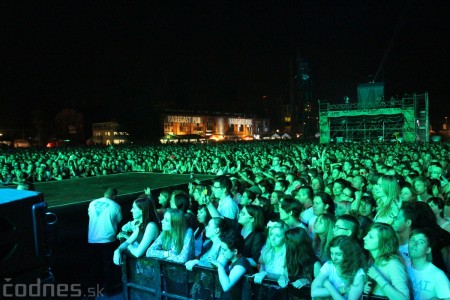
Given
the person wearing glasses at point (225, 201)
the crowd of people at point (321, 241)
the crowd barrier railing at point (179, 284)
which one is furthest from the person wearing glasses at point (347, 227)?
the person wearing glasses at point (225, 201)

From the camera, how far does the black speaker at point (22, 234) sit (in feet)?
8.75

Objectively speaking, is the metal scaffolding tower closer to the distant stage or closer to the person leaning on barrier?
the distant stage

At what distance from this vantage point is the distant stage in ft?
44.9

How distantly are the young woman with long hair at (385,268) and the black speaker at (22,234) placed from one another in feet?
8.35

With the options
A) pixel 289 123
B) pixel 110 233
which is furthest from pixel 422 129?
pixel 289 123

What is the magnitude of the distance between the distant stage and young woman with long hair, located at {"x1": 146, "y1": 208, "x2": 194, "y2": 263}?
9207mm

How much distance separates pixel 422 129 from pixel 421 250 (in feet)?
133

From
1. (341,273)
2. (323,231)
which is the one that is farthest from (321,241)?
(341,273)

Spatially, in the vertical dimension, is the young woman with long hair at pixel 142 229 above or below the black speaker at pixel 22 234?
below

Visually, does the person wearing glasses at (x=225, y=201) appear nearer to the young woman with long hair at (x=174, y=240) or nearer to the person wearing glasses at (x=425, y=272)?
the young woman with long hair at (x=174, y=240)

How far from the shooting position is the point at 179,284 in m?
3.77

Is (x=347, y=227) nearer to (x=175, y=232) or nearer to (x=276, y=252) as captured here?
(x=276, y=252)

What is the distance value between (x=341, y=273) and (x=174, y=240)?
5.89ft

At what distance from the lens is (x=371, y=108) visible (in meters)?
39.4
